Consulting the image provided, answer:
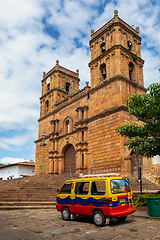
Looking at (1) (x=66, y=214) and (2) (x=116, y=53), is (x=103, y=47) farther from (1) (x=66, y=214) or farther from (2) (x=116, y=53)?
(1) (x=66, y=214)

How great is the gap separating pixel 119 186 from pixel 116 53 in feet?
60.0

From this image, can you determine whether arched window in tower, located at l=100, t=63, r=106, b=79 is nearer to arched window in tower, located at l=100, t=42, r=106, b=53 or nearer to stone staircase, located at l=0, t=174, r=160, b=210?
arched window in tower, located at l=100, t=42, r=106, b=53

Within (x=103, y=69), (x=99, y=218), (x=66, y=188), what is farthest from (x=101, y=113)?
(x=99, y=218)

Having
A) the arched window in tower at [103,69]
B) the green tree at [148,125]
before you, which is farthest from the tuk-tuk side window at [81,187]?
the arched window in tower at [103,69]

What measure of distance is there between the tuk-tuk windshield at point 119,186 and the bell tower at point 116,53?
15635 mm

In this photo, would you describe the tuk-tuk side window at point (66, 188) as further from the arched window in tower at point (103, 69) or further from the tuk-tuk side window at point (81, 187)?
the arched window in tower at point (103, 69)

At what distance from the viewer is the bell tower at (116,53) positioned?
23.3 m

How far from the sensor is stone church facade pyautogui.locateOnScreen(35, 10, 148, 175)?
20.7 meters

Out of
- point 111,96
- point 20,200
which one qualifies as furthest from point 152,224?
point 111,96

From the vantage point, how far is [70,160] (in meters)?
26.6

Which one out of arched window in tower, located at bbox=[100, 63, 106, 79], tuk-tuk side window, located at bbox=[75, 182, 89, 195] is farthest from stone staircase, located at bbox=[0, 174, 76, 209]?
arched window in tower, located at bbox=[100, 63, 106, 79]

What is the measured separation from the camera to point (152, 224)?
23.9ft

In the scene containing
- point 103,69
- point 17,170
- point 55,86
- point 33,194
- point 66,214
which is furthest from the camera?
point 17,170

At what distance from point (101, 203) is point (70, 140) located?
19096 mm
